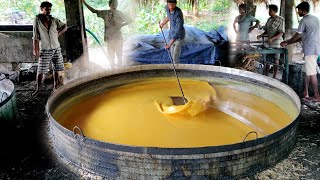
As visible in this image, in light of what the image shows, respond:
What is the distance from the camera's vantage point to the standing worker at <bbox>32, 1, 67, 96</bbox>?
20.8ft

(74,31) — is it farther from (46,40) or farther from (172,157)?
(172,157)

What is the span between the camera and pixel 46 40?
21.1 ft

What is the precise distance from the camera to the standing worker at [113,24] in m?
8.07

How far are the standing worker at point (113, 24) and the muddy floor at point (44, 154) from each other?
10.2 ft

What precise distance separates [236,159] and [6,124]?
317 cm

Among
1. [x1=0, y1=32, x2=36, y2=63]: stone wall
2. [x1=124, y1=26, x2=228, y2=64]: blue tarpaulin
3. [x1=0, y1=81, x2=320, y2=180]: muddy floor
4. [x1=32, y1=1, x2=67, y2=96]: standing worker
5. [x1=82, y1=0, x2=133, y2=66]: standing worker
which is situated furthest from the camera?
[x1=124, y1=26, x2=228, y2=64]: blue tarpaulin

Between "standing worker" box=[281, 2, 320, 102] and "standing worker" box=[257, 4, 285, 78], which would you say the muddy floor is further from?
"standing worker" box=[257, 4, 285, 78]

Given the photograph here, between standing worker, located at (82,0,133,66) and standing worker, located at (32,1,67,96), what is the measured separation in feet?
5.05

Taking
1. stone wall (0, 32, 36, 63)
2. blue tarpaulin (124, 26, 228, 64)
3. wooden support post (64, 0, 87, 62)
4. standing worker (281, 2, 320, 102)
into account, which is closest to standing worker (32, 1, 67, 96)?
wooden support post (64, 0, 87, 62)

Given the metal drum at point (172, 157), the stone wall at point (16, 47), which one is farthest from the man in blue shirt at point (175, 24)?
the metal drum at point (172, 157)

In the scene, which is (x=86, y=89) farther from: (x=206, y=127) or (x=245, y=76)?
(x=245, y=76)

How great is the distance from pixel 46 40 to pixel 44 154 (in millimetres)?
2843

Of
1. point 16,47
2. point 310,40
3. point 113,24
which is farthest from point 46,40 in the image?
point 310,40

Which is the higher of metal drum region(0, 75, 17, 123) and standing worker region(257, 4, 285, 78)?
standing worker region(257, 4, 285, 78)
